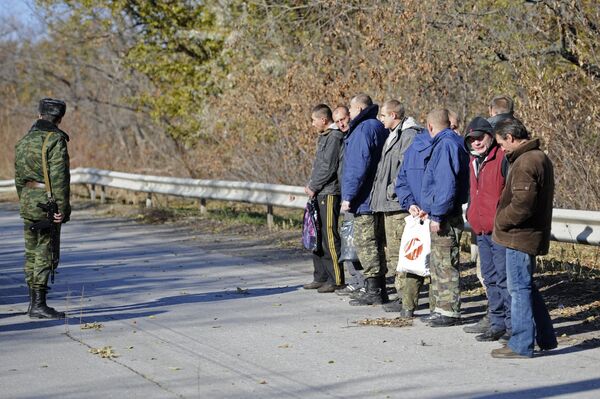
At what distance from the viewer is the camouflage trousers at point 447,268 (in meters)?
9.05

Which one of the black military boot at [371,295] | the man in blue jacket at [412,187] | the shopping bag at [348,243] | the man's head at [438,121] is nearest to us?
the man's head at [438,121]

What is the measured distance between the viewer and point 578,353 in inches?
309

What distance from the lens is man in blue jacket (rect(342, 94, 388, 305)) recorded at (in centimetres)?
1028

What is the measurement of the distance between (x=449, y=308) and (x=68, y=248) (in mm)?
7486

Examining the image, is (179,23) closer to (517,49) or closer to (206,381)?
(517,49)

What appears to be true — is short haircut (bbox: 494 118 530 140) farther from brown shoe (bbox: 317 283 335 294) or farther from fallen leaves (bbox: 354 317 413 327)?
brown shoe (bbox: 317 283 335 294)

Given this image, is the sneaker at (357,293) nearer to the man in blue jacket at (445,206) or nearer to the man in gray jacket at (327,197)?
the man in gray jacket at (327,197)

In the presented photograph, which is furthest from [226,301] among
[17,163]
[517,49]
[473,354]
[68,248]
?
[517,49]

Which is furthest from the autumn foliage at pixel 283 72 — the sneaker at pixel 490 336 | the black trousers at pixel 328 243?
the sneaker at pixel 490 336

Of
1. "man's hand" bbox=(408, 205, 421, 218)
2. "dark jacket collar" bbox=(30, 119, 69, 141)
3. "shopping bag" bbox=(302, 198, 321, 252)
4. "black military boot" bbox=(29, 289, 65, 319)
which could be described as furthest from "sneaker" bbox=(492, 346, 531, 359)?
"dark jacket collar" bbox=(30, 119, 69, 141)

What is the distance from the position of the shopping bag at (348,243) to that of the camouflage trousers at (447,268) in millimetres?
1605

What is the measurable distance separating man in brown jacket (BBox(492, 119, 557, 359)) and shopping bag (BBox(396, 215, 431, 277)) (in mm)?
1538

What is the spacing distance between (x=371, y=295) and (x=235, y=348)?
7.35 feet

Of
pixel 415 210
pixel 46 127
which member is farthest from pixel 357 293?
pixel 46 127
